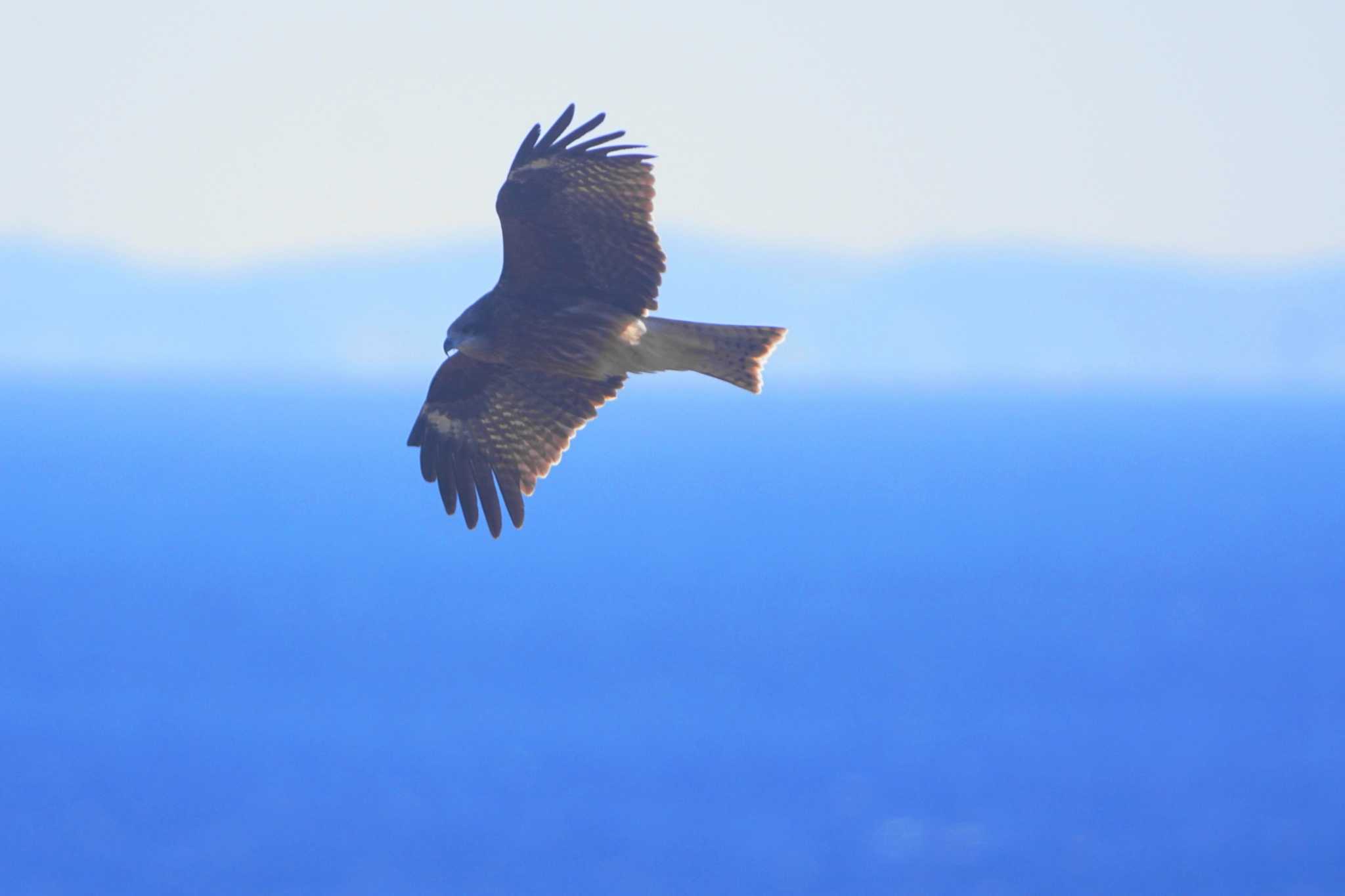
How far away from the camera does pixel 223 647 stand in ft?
395

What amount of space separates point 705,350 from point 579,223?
1.00 m

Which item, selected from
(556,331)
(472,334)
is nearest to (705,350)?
(556,331)

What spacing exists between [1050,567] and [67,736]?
3610 inches

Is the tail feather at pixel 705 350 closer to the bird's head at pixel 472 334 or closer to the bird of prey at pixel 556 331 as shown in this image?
the bird of prey at pixel 556 331

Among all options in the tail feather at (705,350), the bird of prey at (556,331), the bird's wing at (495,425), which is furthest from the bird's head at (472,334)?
the tail feather at (705,350)

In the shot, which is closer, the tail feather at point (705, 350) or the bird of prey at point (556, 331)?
the bird of prey at point (556, 331)

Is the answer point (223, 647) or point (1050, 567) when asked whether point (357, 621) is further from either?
point (1050, 567)

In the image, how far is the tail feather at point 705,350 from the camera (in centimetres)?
868

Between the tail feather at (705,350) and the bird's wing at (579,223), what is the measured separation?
0.62ft

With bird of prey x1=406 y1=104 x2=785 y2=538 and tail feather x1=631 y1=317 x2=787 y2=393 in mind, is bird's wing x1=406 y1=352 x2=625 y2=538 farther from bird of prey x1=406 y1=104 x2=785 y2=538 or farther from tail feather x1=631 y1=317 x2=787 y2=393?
tail feather x1=631 y1=317 x2=787 y2=393

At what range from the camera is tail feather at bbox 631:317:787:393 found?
868 centimetres

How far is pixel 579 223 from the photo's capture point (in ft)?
27.7

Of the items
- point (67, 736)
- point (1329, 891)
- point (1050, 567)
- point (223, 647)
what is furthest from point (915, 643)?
point (67, 736)

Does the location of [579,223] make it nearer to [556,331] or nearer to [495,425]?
[556,331]
